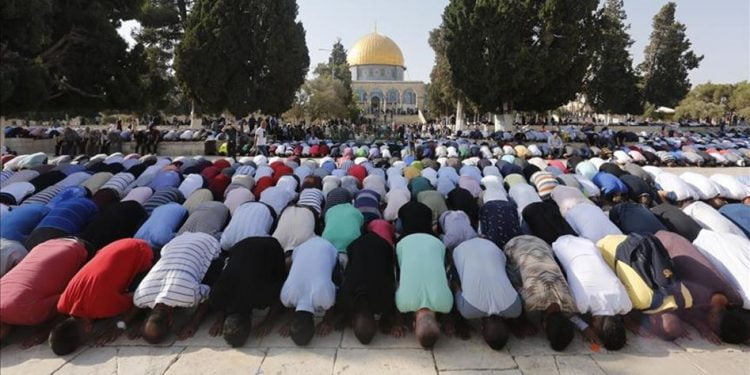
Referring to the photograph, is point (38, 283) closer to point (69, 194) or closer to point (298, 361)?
point (298, 361)

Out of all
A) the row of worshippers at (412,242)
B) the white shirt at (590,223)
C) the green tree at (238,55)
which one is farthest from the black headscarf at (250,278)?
the green tree at (238,55)

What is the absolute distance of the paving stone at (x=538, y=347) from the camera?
3.97 metres

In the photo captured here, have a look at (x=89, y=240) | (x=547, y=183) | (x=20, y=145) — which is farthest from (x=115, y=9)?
(x=547, y=183)

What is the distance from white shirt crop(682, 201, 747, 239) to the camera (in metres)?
5.68

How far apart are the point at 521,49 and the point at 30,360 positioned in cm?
1964

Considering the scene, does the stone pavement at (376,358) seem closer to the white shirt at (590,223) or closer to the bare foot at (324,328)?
the bare foot at (324,328)

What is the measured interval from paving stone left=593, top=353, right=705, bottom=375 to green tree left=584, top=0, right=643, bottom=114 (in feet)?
99.9

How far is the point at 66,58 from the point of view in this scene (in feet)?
50.9

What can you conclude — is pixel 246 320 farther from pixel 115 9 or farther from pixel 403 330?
pixel 115 9

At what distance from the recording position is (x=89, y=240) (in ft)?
17.3

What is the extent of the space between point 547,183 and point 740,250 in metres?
3.81

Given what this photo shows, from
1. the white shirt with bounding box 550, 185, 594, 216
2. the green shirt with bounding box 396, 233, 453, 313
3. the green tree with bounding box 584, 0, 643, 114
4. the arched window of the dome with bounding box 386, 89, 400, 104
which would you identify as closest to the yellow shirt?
the green shirt with bounding box 396, 233, 453, 313

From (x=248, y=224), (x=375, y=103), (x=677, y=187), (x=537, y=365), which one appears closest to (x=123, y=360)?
(x=248, y=224)

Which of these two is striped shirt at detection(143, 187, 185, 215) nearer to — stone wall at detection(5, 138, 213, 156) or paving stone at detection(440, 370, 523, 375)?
paving stone at detection(440, 370, 523, 375)
